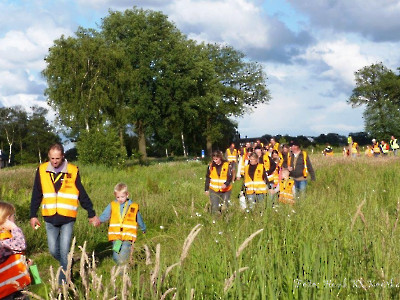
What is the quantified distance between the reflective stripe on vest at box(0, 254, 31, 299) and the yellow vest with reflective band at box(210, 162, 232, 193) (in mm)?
6403

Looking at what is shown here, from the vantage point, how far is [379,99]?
298 feet

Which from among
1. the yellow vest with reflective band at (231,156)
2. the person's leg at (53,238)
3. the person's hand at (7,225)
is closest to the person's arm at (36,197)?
the person's leg at (53,238)

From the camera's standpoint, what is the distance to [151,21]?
53375 millimetres

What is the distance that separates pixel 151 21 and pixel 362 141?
48662mm

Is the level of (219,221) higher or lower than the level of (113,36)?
lower

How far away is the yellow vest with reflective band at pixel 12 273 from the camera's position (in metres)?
5.12

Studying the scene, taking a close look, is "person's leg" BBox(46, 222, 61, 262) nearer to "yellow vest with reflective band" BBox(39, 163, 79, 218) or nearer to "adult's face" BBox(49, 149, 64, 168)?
"yellow vest with reflective band" BBox(39, 163, 79, 218)

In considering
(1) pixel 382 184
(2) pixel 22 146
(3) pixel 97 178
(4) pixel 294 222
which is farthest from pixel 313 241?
(2) pixel 22 146

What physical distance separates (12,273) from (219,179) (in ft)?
21.6

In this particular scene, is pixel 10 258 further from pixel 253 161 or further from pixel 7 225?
pixel 253 161

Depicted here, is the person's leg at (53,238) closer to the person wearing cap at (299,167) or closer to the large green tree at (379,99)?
the person wearing cap at (299,167)

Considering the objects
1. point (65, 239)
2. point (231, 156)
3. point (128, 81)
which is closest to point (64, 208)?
point (65, 239)

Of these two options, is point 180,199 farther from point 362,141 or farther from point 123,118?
point 362,141

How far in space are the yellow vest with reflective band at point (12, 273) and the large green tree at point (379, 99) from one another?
7798cm
